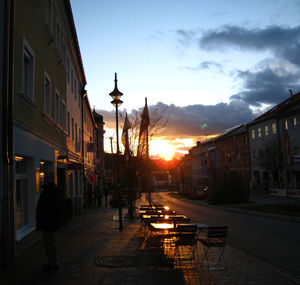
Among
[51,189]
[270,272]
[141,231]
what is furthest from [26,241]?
[270,272]

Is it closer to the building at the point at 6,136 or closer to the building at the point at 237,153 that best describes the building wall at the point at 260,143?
the building at the point at 237,153

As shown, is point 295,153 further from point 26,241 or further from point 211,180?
point 26,241

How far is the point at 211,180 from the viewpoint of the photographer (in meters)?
33.5

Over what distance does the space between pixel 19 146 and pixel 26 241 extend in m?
2.70

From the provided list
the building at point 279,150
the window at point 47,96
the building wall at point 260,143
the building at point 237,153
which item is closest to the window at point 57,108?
the window at point 47,96

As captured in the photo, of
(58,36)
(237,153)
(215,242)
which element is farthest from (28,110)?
(237,153)

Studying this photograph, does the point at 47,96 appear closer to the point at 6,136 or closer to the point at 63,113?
the point at 63,113

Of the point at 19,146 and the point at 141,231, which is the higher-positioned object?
the point at 19,146

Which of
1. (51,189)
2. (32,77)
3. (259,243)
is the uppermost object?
(32,77)

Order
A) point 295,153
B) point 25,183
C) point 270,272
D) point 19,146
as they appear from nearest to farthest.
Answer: point 270,272
point 19,146
point 25,183
point 295,153

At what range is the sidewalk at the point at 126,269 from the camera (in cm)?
629

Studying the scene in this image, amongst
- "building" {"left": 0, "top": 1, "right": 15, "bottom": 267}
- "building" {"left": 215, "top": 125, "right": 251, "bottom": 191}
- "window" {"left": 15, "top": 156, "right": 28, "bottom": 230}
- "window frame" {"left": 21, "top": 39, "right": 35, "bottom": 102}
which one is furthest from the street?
"building" {"left": 215, "top": 125, "right": 251, "bottom": 191}

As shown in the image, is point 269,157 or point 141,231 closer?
point 141,231

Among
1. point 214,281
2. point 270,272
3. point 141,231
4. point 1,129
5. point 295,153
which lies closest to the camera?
point 214,281
